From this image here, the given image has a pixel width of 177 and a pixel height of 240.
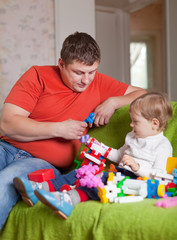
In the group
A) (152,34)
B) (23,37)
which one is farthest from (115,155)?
(152,34)

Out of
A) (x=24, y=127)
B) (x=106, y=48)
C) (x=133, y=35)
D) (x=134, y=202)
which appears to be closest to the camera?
(x=134, y=202)

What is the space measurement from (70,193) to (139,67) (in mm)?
6325

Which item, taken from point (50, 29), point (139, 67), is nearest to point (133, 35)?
point (139, 67)

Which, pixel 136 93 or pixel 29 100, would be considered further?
pixel 136 93

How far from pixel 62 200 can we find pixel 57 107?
26.2 inches

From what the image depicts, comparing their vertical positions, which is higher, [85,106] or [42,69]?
[42,69]

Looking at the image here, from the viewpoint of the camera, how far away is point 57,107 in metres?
1.67

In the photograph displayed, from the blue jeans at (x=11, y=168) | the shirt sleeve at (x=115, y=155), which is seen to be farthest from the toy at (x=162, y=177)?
the blue jeans at (x=11, y=168)

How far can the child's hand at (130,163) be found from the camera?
1.28 metres

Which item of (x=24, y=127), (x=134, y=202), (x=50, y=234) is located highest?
(x=24, y=127)

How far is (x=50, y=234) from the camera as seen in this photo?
1.16 m

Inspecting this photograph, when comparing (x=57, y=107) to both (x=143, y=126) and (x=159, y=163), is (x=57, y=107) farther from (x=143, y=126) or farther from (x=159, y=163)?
(x=159, y=163)

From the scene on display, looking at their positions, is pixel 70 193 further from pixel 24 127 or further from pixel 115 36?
pixel 115 36

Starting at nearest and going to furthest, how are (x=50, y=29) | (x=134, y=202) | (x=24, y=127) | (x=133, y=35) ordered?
(x=134, y=202) → (x=24, y=127) → (x=50, y=29) → (x=133, y=35)
